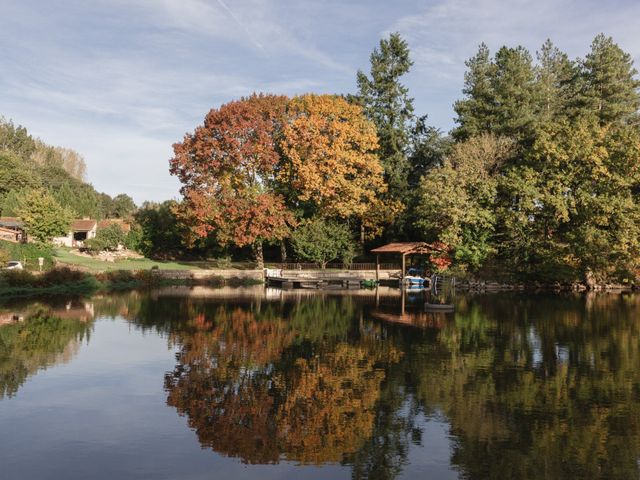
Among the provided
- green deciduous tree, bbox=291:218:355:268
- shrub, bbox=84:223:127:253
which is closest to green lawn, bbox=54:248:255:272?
shrub, bbox=84:223:127:253

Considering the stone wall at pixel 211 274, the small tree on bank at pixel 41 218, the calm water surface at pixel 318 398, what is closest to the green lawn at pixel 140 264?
the small tree on bank at pixel 41 218

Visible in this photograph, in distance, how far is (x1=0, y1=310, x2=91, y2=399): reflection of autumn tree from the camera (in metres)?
17.9

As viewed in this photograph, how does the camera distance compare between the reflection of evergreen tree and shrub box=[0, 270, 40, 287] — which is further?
shrub box=[0, 270, 40, 287]

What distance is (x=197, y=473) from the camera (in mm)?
10312

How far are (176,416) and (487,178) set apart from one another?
46356 mm

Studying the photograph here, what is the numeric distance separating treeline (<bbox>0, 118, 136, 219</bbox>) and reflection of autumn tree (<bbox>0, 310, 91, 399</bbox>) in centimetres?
3398

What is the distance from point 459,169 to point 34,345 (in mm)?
42195

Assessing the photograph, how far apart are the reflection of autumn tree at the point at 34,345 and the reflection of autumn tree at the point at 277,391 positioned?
4321 mm

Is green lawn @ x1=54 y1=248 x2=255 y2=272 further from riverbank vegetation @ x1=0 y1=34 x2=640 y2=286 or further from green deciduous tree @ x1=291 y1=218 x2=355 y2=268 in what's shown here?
green deciduous tree @ x1=291 y1=218 x2=355 y2=268

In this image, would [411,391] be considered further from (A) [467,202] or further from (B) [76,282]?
(A) [467,202]

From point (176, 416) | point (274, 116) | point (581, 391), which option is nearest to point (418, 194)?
point (274, 116)

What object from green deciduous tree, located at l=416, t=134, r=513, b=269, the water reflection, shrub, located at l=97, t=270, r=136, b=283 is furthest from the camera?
green deciduous tree, located at l=416, t=134, r=513, b=269

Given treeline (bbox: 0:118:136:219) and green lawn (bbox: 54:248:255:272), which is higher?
treeline (bbox: 0:118:136:219)

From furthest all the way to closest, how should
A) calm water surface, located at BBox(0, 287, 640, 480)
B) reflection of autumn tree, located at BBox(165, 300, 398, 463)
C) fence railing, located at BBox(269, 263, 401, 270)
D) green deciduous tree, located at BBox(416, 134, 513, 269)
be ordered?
fence railing, located at BBox(269, 263, 401, 270), green deciduous tree, located at BBox(416, 134, 513, 269), reflection of autumn tree, located at BBox(165, 300, 398, 463), calm water surface, located at BBox(0, 287, 640, 480)
